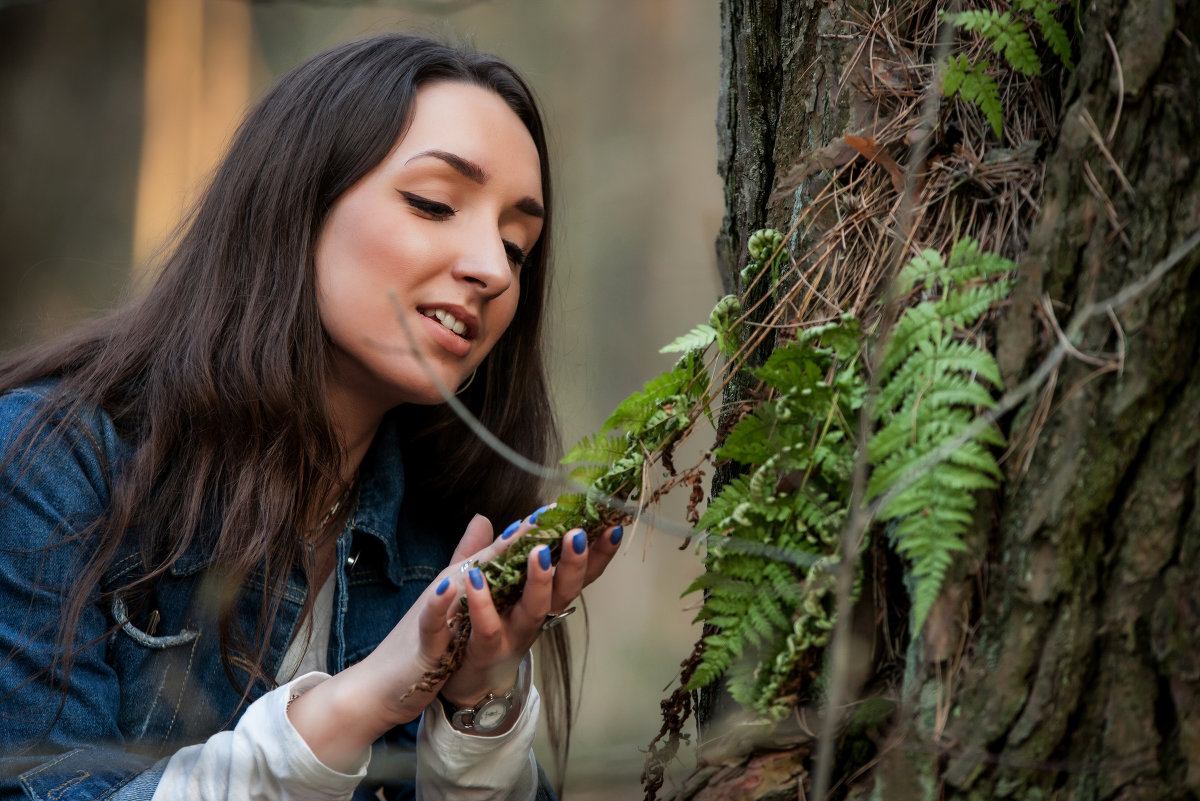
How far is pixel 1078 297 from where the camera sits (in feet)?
3.67

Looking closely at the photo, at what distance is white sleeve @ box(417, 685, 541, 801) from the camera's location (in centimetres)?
173

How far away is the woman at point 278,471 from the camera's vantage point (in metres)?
1.54

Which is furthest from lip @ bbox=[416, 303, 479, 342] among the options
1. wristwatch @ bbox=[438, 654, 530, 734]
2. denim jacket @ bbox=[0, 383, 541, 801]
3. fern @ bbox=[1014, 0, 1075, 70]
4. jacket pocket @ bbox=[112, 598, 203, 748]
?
fern @ bbox=[1014, 0, 1075, 70]

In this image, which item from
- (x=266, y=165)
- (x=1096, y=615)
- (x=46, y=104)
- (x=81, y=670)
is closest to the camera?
(x=1096, y=615)

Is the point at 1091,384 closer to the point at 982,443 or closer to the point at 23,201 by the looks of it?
the point at 982,443

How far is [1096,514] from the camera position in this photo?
1066 millimetres

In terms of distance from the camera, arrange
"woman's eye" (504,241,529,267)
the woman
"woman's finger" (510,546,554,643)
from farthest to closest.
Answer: "woman's eye" (504,241,529,267) → the woman → "woman's finger" (510,546,554,643)

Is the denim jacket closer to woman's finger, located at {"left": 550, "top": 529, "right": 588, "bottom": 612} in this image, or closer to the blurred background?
woman's finger, located at {"left": 550, "top": 529, "right": 588, "bottom": 612}

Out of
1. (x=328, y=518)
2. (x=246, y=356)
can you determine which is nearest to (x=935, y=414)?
(x=246, y=356)

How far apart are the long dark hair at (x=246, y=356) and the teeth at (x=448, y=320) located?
0.79 ft

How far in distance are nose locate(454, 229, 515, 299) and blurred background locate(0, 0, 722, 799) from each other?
258 centimetres

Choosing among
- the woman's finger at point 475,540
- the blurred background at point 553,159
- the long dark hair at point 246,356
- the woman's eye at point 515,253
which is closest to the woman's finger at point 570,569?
the woman's finger at point 475,540

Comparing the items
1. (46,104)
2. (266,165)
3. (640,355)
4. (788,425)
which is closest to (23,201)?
(46,104)

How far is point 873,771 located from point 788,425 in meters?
0.44
